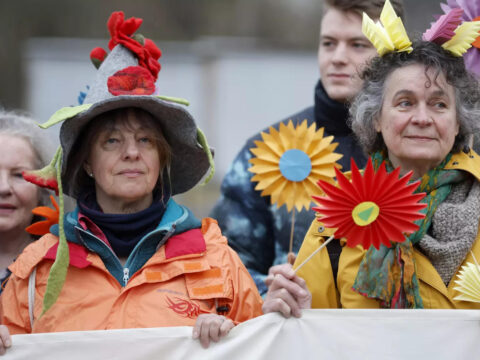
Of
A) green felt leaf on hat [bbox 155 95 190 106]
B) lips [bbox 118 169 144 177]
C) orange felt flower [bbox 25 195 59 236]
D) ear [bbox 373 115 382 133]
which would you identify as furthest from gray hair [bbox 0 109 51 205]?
ear [bbox 373 115 382 133]

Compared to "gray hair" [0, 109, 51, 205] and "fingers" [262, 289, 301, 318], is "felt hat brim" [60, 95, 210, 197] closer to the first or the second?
"gray hair" [0, 109, 51, 205]

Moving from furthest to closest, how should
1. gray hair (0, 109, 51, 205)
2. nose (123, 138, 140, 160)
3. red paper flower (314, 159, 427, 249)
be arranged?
gray hair (0, 109, 51, 205) → nose (123, 138, 140, 160) → red paper flower (314, 159, 427, 249)

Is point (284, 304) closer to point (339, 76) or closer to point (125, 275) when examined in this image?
point (125, 275)

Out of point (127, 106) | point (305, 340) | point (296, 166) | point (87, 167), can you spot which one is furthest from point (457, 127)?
point (87, 167)

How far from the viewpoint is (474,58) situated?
3959 millimetres

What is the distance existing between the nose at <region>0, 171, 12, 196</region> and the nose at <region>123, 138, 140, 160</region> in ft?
2.44

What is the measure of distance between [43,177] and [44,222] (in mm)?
286

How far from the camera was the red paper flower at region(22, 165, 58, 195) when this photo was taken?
13.0 feet

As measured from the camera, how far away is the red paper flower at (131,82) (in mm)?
3971

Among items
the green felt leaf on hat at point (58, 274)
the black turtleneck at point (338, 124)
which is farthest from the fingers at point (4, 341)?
the black turtleneck at point (338, 124)

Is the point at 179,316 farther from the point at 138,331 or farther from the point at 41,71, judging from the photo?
the point at 41,71

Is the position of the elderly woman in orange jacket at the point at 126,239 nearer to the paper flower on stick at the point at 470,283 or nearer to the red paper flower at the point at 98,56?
the red paper flower at the point at 98,56

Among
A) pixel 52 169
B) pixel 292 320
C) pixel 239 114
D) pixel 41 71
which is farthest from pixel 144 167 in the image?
pixel 41 71

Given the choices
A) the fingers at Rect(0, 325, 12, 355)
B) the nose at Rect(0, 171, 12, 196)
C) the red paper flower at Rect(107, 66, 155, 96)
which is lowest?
the fingers at Rect(0, 325, 12, 355)
